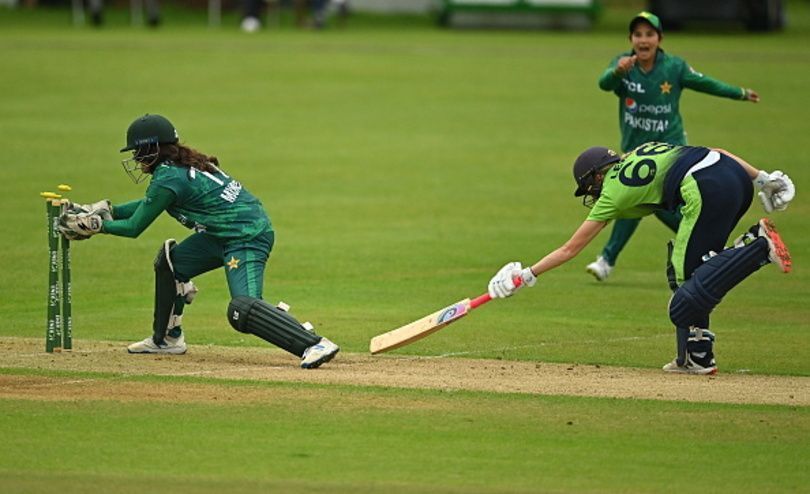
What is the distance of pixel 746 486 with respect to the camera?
29.3 ft

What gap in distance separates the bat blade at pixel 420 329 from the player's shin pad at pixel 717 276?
1.71 meters

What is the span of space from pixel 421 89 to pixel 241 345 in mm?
22708

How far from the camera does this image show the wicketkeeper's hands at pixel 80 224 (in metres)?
11.7

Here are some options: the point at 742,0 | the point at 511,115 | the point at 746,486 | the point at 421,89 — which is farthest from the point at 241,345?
the point at 742,0

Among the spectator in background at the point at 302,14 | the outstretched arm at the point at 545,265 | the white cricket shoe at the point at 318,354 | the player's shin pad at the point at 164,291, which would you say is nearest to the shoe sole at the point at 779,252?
the outstretched arm at the point at 545,265

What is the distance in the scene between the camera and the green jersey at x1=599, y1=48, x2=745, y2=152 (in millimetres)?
15906

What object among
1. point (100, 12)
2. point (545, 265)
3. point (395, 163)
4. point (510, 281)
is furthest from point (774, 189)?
point (100, 12)

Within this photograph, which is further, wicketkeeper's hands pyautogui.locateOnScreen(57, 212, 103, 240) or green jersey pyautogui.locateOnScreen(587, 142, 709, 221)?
wicketkeeper's hands pyautogui.locateOnScreen(57, 212, 103, 240)

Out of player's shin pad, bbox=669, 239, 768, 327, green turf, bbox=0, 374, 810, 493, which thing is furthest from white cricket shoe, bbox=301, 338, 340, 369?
player's shin pad, bbox=669, 239, 768, 327

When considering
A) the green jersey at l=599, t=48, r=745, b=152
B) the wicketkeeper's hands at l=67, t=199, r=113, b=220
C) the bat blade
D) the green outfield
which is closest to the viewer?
the green outfield

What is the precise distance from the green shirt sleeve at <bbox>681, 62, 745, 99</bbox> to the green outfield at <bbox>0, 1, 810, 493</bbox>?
2094mm

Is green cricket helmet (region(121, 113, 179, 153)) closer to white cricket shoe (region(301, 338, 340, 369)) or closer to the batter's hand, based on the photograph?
white cricket shoe (region(301, 338, 340, 369))

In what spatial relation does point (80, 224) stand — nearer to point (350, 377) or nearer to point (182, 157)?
point (182, 157)

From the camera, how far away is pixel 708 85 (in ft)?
51.1
